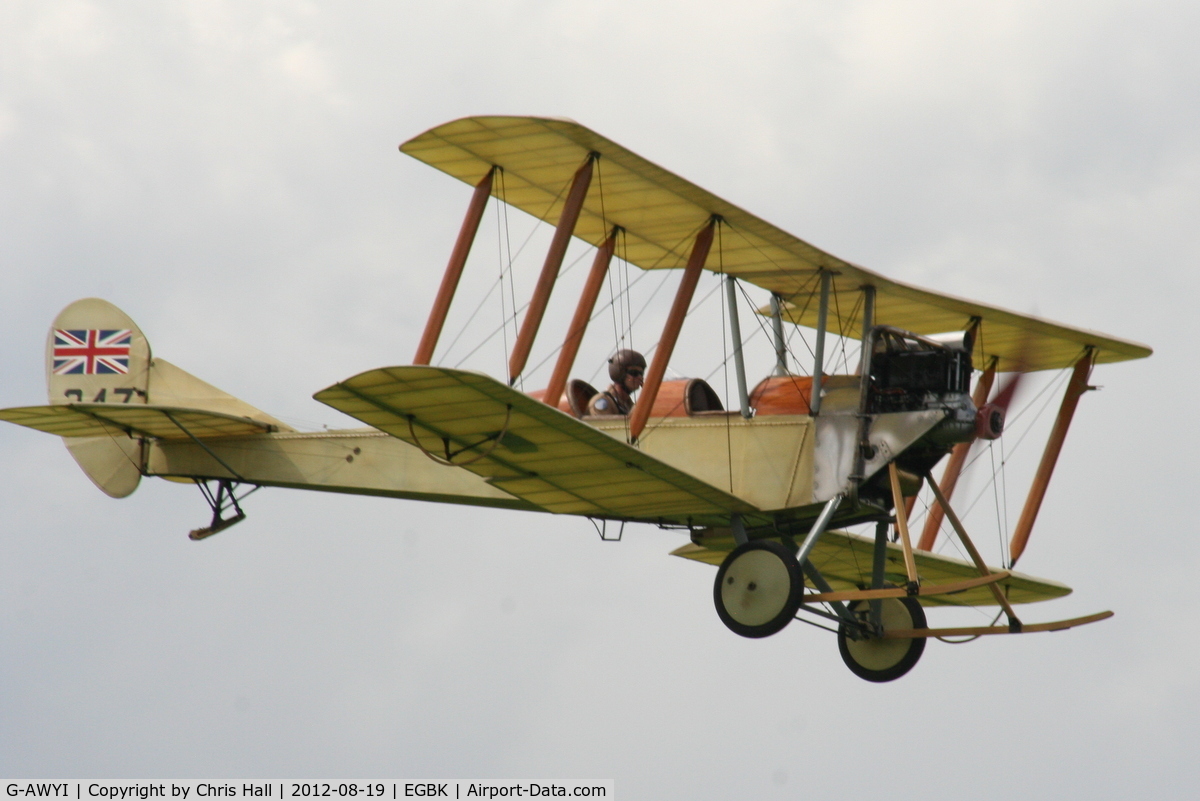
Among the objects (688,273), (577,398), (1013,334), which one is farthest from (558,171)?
(1013,334)

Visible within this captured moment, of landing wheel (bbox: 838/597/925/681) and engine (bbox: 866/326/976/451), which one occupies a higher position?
engine (bbox: 866/326/976/451)

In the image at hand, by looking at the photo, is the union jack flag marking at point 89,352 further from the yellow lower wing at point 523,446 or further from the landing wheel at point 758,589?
the landing wheel at point 758,589

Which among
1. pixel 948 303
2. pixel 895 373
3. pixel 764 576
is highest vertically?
pixel 948 303

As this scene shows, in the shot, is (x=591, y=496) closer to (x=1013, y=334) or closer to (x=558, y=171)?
(x=558, y=171)

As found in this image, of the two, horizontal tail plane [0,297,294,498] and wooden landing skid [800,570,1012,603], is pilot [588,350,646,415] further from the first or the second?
horizontal tail plane [0,297,294,498]

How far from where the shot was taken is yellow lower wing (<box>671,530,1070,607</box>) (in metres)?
17.3

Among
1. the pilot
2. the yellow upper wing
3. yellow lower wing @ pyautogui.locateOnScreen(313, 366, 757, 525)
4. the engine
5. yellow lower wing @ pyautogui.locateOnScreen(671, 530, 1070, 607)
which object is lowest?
yellow lower wing @ pyautogui.locateOnScreen(313, 366, 757, 525)

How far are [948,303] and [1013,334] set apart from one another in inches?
50.1

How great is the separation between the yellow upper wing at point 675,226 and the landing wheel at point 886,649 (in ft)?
8.84

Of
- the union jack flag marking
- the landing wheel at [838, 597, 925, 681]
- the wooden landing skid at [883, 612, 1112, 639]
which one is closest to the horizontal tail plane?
the union jack flag marking

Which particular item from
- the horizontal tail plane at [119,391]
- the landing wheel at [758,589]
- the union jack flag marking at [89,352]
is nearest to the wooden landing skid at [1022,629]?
the landing wheel at [758,589]

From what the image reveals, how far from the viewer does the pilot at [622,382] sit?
16.0 metres

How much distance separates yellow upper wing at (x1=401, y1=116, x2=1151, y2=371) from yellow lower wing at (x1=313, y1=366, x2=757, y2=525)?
227 centimetres

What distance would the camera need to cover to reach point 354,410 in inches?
478
